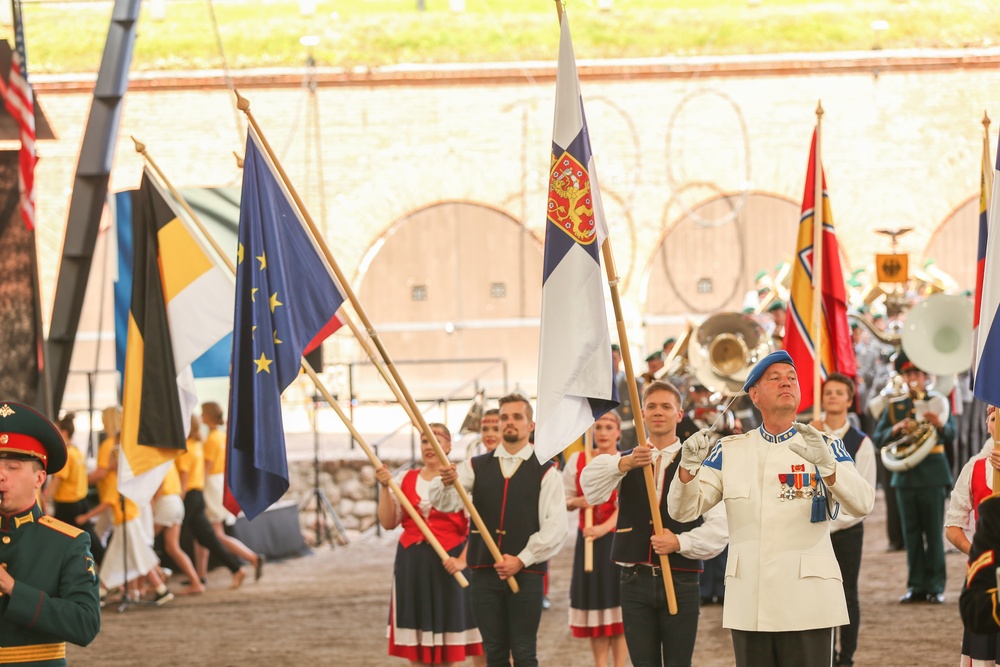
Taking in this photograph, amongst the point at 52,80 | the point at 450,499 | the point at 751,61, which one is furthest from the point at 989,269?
the point at 52,80

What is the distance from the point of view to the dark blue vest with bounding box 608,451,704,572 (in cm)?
662

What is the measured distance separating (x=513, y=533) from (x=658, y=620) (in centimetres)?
104

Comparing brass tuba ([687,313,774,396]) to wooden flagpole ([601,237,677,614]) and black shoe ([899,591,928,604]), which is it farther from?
wooden flagpole ([601,237,677,614])

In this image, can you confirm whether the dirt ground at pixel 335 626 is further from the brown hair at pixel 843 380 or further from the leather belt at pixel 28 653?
the leather belt at pixel 28 653

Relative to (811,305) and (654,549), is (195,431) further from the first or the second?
(654,549)

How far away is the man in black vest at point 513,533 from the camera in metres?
7.20

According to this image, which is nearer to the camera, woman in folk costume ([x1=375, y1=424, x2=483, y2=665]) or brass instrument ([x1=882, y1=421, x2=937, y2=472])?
woman in folk costume ([x1=375, y1=424, x2=483, y2=665])

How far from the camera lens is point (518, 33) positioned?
1006 inches

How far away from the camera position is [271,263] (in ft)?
23.6

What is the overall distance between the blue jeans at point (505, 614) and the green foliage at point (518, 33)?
19.0 metres

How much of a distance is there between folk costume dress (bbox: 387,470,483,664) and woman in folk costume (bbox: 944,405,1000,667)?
2.96 metres

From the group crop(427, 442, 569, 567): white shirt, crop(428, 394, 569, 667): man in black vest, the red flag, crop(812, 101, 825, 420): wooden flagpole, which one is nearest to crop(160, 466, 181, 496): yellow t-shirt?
crop(427, 442, 569, 567): white shirt

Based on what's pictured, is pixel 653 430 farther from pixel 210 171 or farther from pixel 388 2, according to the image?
pixel 388 2

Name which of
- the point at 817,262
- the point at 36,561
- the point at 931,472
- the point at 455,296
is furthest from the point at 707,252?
the point at 36,561
